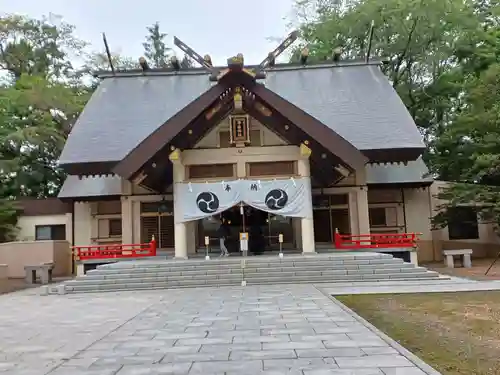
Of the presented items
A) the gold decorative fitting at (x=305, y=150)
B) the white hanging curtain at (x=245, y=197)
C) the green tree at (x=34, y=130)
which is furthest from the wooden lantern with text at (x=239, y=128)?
the green tree at (x=34, y=130)

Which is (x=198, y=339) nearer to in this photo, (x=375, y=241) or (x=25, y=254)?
(x=375, y=241)

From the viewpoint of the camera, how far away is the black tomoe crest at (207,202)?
1614 cm

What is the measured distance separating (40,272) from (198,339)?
43.9ft

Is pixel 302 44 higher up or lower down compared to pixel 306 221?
higher up

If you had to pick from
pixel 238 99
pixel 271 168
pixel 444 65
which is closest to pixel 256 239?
pixel 271 168

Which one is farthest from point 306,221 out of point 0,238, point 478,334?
point 0,238

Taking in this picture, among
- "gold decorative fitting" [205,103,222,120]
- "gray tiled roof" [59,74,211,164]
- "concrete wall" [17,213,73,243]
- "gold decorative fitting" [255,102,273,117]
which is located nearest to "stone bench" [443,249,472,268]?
"gold decorative fitting" [255,102,273,117]

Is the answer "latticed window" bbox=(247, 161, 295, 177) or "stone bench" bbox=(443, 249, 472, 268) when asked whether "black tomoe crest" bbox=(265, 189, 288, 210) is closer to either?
"latticed window" bbox=(247, 161, 295, 177)

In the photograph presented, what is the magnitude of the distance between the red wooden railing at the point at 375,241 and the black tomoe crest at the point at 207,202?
469 cm

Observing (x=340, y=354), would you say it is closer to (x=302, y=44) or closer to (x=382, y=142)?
(x=382, y=142)

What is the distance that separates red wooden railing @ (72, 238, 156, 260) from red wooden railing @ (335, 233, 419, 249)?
694 cm

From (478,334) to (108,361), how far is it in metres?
4.61

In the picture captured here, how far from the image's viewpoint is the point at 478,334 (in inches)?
246

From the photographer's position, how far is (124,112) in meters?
21.4
